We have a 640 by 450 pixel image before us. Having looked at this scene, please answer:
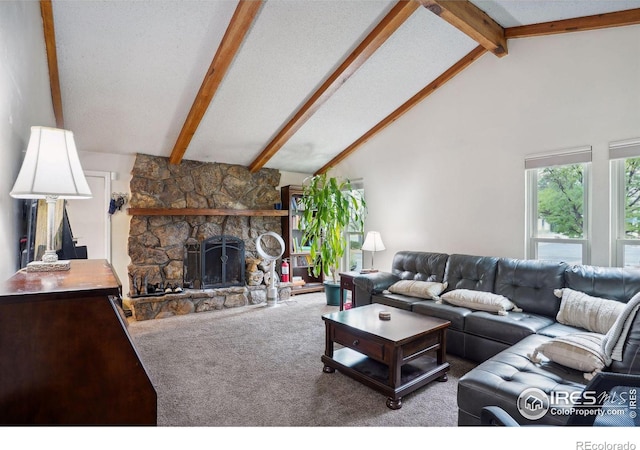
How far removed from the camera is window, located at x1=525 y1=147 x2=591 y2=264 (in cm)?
307

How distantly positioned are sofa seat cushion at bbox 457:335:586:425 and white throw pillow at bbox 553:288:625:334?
0.75 m

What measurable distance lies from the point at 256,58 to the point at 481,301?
308cm

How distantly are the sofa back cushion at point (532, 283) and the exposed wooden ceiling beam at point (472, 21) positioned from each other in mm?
2148

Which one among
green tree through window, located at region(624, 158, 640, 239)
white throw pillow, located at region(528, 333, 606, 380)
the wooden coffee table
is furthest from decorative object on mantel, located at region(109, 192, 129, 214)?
green tree through window, located at region(624, 158, 640, 239)

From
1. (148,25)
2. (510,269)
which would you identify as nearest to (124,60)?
(148,25)

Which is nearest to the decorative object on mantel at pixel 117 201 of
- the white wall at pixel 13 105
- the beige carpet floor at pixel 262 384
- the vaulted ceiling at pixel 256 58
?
the vaulted ceiling at pixel 256 58

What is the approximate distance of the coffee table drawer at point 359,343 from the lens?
7.52 ft

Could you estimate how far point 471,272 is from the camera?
337 cm

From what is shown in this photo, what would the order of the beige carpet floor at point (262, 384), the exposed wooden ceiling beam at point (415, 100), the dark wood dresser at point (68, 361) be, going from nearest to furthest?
the dark wood dresser at point (68, 361)
the beige carpet floor at point (262, 384)
the exposed wooden ceiling beam at point (415, 100)

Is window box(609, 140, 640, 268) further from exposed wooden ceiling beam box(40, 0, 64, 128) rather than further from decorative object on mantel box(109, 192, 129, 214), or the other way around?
decorative object on mantel box(109, 192, 129, 214)

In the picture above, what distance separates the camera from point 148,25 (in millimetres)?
2580

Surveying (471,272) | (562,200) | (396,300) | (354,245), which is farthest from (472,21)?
(354,245)

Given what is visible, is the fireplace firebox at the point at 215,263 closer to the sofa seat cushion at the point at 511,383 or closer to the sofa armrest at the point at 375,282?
the sofa armrest at the point at 375,282

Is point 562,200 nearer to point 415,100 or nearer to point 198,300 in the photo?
point 415,100
